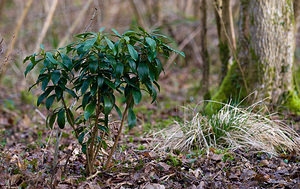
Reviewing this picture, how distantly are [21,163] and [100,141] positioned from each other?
0.98m

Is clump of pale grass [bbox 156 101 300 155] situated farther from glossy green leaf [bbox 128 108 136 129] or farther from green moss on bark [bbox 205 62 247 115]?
glossy green leaf [bbox 128 108 136 129]

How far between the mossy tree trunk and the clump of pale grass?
677mm

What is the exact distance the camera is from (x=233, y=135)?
3.75m

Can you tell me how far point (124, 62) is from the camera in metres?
2.71

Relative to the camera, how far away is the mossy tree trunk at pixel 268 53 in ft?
14.6

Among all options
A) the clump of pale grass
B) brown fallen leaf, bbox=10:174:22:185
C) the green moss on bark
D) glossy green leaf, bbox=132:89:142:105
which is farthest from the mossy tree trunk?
brown fallen leaf, bbox=10:174:22:185

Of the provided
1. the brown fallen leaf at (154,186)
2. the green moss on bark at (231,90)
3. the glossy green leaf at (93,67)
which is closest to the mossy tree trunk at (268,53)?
the green moss on bark at (231,90)

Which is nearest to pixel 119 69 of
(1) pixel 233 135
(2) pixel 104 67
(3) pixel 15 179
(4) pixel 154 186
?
(2) pixel 104 67

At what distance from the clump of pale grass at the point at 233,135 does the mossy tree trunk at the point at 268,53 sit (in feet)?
2.22

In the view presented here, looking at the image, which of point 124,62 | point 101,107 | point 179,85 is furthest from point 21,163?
point 179,85

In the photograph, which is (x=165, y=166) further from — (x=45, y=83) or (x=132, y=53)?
(x=45, y=83)

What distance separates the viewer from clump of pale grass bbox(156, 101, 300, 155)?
3625 mm

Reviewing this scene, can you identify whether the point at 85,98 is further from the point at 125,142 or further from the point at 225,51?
the point at 225,51

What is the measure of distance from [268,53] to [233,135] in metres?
1.47
